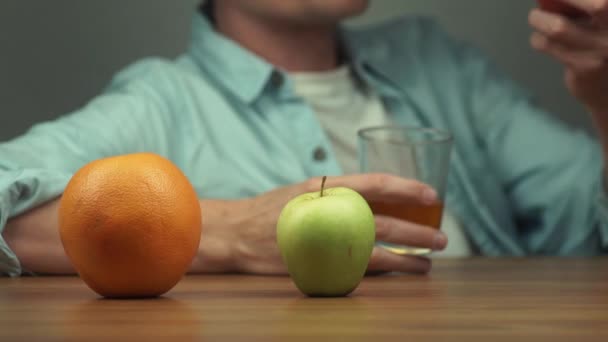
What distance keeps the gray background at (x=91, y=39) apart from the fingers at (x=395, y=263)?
1.10m

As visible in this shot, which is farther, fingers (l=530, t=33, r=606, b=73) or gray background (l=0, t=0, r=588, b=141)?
gray background (l=0, t=0, r=588, b=141)

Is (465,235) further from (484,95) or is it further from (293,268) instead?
(293,268)

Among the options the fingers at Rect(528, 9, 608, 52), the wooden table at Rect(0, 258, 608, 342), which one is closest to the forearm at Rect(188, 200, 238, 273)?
the wooden table at Rect(0, 258, 608, 342)

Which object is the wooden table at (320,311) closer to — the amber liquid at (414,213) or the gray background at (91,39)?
the amber liquid at (414,213)

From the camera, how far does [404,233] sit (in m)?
1.20

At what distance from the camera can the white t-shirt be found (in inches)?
70.8

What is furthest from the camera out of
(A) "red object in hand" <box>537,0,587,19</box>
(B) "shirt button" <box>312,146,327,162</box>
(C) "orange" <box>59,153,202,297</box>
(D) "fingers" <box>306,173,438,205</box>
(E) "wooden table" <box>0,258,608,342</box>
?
(B) "shirt button" <box>312,146,327,162</box>

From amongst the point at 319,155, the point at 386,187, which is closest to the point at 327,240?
the point at 386,187

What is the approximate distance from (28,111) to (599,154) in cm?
112

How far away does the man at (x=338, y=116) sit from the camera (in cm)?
157

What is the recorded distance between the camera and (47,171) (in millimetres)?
1229

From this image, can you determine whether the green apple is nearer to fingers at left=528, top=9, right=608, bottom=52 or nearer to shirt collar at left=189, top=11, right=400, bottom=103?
fingers at left=528, top=9, right=608, bottom=52

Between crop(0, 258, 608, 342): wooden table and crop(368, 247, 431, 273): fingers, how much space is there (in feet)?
0.22

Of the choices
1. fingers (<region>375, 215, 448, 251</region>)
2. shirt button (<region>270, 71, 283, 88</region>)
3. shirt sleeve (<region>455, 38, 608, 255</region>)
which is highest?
shirt button (<region>270, 71, 283, 88</region>)
